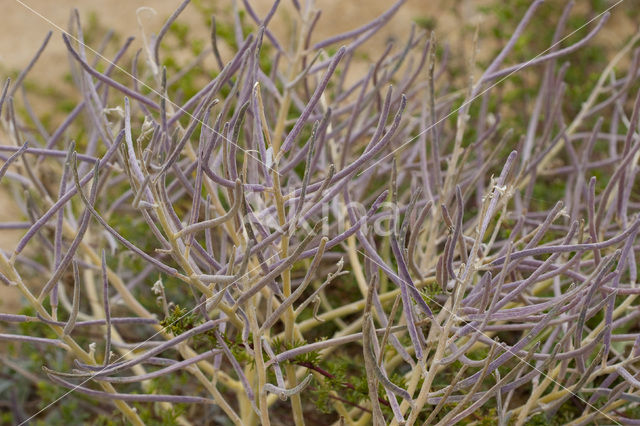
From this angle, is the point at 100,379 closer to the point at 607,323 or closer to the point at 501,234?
the point at 607,323

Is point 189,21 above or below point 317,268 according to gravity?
above

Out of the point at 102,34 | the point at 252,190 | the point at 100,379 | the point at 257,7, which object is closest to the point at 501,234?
the point at 252,190

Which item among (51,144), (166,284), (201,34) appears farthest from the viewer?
(201,34)

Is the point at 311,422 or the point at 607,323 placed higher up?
the point at 607,323

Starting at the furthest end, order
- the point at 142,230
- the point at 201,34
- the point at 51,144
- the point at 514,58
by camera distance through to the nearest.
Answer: the point at 201,34, the point at 514,58, the point at 142,230, the point at 51,144

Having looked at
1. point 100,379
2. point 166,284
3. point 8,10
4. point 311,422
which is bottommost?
point 311,422

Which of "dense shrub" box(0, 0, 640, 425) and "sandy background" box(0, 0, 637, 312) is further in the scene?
"sandy background" box(0, 0, 637, 312)

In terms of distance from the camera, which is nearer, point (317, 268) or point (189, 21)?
point (317, 268)

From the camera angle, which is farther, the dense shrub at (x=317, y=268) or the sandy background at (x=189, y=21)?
the sandy background at (x=189, y=21)

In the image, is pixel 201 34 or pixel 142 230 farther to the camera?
pixel 201 34

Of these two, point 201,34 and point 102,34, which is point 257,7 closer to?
point 201,34
